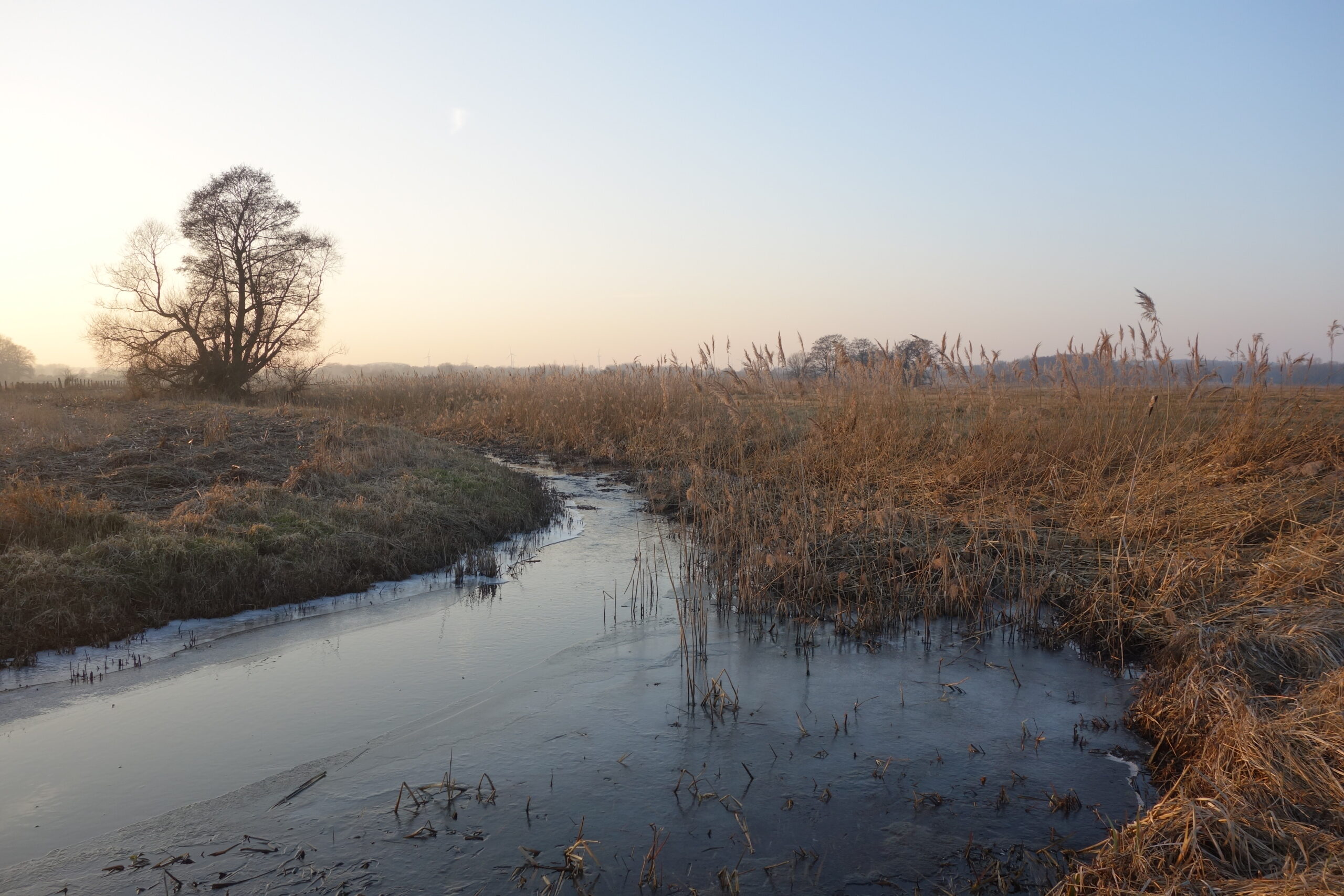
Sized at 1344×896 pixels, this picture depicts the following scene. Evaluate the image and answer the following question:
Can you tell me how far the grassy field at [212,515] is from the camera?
5.64 meters

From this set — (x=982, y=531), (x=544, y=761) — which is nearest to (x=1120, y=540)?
(x=982, y=531)

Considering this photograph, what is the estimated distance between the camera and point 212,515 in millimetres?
7133

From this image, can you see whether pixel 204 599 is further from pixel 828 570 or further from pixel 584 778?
pixel 828 570

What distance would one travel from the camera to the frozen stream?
3.07m

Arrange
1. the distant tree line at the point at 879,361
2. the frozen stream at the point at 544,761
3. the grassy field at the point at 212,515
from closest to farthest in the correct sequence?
the frozen stream at the point at 544,761
the grassy field at the point at 212,515
the distant tree line at the point at 879,361

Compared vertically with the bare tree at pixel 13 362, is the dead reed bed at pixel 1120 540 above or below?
below

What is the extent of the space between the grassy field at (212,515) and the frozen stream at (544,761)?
2.07 ft

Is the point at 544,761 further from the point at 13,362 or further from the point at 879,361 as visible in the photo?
the point at 13,362

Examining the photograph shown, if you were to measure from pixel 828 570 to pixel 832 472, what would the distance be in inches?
102

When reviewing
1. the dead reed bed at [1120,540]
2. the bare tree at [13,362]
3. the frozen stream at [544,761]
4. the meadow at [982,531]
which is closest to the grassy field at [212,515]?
the meadow at [982,531]

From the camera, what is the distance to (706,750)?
4020 mm

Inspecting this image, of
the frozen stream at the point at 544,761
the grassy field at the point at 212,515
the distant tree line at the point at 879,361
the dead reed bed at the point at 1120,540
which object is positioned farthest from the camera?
the distant tree line at the point at 879,361

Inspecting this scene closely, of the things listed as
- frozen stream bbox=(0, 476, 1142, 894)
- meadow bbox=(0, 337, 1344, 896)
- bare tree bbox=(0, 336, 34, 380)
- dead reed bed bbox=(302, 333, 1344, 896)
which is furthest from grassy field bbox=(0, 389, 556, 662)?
bare tree bbox=(0, 336, 34, 380)

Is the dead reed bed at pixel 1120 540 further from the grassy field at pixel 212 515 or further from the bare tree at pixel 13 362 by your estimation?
the bare tree at pixel 13 362
